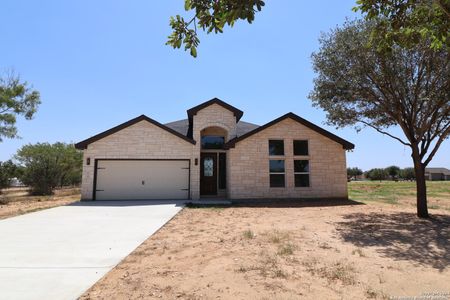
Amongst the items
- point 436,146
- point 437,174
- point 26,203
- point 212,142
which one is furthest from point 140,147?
point 437,174

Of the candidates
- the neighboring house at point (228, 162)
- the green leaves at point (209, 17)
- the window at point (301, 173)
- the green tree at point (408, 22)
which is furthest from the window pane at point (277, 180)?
the green leaves at point (209, 17)

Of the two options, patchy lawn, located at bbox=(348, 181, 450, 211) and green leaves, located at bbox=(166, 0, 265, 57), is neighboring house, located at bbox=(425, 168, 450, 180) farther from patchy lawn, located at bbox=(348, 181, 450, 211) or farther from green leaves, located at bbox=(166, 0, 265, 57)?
Answer: green leaves, located at bbox=(166, 0, 265, 57)

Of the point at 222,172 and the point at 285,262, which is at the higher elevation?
the point at 222,172

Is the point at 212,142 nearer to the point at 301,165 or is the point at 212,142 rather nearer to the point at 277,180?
the point at 277,180

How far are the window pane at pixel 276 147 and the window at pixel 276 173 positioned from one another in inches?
21.2

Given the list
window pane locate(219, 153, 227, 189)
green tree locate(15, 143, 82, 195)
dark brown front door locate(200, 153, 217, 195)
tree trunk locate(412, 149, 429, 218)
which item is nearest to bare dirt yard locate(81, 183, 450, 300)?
tree trunk locate(412, 149, 429, 218)

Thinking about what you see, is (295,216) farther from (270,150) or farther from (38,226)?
(38,226)

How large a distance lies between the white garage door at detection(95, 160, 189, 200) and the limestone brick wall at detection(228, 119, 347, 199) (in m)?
2.88

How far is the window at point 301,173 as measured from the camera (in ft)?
52.7

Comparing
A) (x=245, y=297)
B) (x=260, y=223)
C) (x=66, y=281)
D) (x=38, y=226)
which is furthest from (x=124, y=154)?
(x=245, y=297)

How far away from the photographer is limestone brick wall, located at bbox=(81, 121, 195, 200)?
621 inches

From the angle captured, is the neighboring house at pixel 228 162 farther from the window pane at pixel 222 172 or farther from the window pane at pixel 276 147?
the window pane at pixel 222 172

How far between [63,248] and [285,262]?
15.0ft

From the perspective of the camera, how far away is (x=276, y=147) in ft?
53.3
